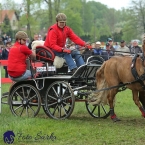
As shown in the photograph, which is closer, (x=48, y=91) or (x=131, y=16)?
(x=48, y=91)

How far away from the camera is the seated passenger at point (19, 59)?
900 cm

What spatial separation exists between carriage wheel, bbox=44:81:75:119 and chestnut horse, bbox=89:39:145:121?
54 cm

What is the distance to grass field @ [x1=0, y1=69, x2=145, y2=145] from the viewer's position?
6.59m

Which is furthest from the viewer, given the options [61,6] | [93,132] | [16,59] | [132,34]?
[132,34]

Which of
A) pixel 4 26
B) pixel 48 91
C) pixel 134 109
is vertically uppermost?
pixel 4 26

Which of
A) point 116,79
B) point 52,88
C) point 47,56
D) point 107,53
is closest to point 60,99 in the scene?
point 52,88

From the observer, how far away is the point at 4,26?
56.5m

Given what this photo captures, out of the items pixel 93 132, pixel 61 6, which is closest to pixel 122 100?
pixel 93 132

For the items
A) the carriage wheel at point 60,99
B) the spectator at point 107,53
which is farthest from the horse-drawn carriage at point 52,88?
the spectator at point 107,53

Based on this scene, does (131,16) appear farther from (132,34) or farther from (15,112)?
A: (15,112)

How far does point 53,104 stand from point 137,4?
143 ft

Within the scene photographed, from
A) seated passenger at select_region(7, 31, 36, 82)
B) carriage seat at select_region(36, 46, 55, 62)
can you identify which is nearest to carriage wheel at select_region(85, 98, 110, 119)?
carriage seat at select_region(36, 46, 55, 62)

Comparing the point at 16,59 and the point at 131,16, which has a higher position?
the point at 131,16

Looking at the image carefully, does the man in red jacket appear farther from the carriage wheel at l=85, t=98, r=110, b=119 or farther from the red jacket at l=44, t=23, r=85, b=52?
the carriage wheel at l=85, t=98, r=110, b=119
